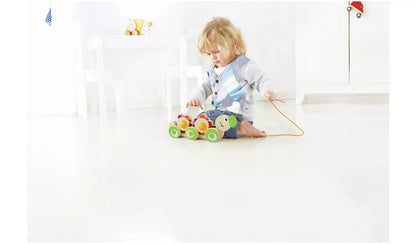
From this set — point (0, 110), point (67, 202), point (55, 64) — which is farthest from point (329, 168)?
point (55, 64)

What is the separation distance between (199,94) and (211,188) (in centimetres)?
73

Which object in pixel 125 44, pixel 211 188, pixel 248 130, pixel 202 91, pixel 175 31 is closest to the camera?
pixel 211 188

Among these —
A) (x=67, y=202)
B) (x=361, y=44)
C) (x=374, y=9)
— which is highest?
(x=374, y=9)

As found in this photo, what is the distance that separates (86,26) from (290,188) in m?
2.15

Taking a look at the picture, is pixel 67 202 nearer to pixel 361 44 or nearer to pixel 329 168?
pixel 329 168

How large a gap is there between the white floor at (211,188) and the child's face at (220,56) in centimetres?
28

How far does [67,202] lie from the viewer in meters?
0.72

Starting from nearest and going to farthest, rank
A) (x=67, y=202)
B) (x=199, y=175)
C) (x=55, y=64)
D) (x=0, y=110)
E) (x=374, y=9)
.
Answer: (x=0, y=110)
(x=67, y=202)
(x=199, y=175)
(x=374, y=9)
(x=55, y=64)

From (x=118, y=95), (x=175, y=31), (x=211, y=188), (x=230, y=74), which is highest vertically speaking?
(x=175, y=31)

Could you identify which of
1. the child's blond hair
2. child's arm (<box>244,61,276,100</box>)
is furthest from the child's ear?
the child's blond hair

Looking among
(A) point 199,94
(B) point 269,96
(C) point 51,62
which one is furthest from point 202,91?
(C) point 51,62

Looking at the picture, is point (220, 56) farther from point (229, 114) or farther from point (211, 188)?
point (211, 188)

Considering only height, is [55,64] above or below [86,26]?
below

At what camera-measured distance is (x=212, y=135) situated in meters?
1.33
